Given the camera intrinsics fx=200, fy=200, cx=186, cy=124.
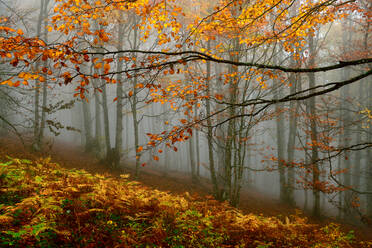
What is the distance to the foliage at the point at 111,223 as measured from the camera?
7.68 feet

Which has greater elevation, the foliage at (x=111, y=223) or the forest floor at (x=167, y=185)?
the foliage at (x=111, y=223)

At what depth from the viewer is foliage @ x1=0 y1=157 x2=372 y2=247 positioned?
2341 mm

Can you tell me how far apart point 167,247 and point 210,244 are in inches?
23.1

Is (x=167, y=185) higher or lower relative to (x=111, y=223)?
lower

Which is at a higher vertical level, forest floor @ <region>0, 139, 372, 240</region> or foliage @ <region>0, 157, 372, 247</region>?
foliage @ <region>0, 157, 372, 247</region>

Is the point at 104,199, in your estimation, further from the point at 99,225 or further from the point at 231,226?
the point at 231,226

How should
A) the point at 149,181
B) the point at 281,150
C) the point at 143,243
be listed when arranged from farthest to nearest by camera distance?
the point at 281,150 < the point at 149,181 < the point at 143,243

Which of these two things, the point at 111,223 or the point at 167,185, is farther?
the point at 167,185

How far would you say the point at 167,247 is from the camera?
102 inches

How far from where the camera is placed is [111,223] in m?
2.68

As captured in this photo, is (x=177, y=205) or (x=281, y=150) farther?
(x=281, y=150)

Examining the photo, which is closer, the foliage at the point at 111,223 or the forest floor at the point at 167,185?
the foliage at the point at 111,223

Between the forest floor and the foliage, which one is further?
the forest floor

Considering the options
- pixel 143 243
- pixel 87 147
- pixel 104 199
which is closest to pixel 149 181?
pixel 87 147
